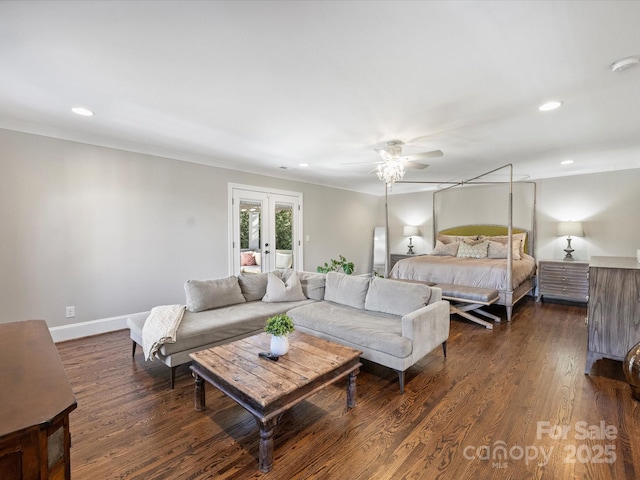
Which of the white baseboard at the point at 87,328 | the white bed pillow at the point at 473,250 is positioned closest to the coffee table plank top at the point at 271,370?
the white baseboard at the point at 87,328

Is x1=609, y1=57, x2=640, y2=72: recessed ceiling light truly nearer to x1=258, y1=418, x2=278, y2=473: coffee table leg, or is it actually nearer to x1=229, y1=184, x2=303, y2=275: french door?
x1=258, y1=418, x2=278, y2=473: coffee table leg

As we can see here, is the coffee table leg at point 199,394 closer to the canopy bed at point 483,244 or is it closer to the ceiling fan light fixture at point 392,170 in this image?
the ceiling fan light fixture at point 392,170

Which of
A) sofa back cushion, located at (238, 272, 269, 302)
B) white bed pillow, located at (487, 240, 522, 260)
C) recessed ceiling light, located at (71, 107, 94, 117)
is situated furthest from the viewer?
white bed pillow, located at (487, 240, 522, 260)

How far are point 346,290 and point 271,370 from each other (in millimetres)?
1760

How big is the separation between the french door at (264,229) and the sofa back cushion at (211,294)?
155 cm

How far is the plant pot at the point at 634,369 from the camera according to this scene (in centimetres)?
227

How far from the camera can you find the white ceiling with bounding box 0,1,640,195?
5.37 feet

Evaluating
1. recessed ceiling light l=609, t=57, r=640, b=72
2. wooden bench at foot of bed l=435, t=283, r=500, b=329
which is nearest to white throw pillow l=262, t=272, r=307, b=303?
wooden bench at foot of bed l=435, t=283, r=500, b=329

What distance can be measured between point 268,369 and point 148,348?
1.30 meters

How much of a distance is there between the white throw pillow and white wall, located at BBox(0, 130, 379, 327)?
1521 mm

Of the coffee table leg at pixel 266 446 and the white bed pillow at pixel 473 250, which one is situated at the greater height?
the white bed pillow at pixel 473 250

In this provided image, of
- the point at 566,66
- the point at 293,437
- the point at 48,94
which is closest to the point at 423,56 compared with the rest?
the point at 566,66

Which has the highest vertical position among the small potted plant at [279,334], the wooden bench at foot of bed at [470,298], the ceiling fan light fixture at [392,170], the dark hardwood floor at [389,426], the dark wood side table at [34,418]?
the ceiling fan light fixture at [392,170]

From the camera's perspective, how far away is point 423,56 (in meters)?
2.01
